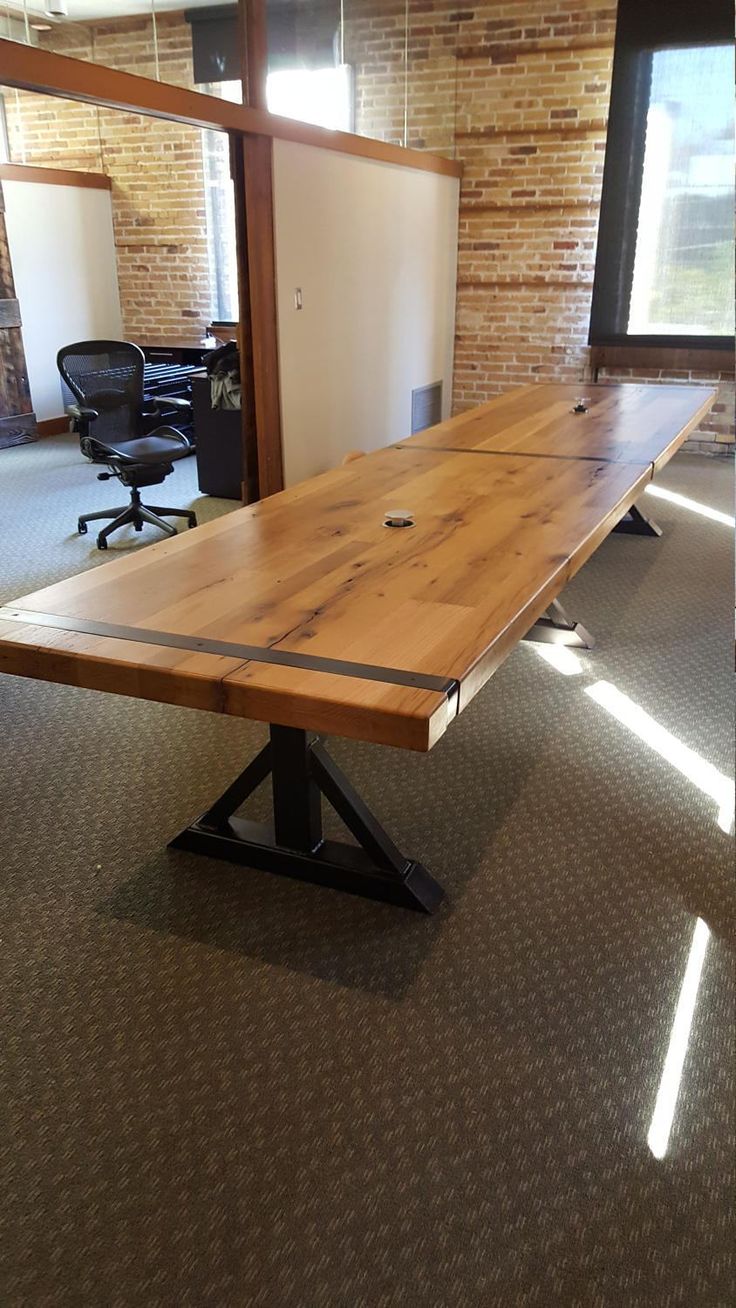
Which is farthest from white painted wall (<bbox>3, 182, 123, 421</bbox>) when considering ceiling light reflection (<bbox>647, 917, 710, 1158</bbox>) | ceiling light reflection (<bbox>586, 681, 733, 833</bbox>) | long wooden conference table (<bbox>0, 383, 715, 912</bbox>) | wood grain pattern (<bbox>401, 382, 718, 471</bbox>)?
ceiling light reflection (<bbox>647, 917, 710, 1158</bbox>)

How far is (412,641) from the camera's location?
1631 millimetres

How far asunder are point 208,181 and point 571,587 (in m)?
4.93

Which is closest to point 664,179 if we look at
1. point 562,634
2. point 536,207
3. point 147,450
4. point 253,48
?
point 536,207

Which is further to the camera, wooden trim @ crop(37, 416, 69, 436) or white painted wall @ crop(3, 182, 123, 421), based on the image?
wooden trim @ crop(37, 416, 69, 436)

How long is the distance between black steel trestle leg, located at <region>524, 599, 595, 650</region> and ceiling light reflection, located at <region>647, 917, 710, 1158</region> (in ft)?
5.06

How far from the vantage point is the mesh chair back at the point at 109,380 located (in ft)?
16.4

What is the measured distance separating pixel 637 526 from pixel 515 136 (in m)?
3.34

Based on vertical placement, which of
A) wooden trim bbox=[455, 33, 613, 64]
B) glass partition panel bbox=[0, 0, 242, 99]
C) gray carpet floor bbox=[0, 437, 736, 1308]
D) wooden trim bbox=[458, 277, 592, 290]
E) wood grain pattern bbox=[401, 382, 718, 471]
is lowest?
gray carpet floor bbox=[0, 437, 736, 1308]

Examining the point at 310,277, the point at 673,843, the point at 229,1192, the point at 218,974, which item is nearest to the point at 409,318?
the point at 310,277

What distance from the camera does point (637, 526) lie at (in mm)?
4773

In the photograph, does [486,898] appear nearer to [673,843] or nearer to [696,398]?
[673,843]

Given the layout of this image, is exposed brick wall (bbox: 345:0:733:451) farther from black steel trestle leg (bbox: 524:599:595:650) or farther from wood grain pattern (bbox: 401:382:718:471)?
black steel trestle leg (bbox: 524:599:595:650)

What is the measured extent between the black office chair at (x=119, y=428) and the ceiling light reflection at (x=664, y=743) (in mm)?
2411

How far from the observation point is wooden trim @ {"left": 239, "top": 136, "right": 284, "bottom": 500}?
4488 millimetres
